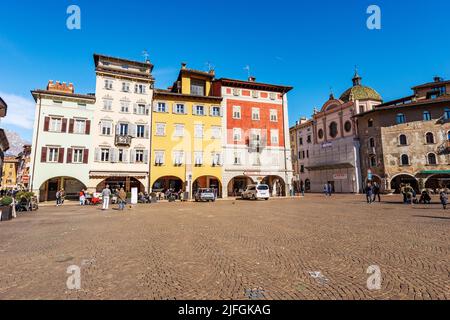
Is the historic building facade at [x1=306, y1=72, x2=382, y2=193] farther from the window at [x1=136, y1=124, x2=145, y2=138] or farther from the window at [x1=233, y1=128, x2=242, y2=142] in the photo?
the window at [x1=136, y1=124, x2=145, y2=138]

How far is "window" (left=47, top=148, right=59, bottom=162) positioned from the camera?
2656 centimetres

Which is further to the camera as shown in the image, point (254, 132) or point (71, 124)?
point (254, 132)

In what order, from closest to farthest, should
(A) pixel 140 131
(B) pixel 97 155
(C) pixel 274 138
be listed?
(B) pixel 97 155 → (A) pixel 140 131 → (C) pixel 274 138

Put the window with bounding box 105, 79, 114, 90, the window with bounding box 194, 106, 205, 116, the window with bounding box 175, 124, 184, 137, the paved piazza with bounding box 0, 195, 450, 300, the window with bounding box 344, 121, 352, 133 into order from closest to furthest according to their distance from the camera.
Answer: the paved piazza with bounding box 0, 195, 450, 300, the window with bounding box 105, 79, 114, 90, the window with bounding box 175, 124, 184, 137, the window with bounding box 194, 106, 205, 116, the window with bounding box 344, 121, 352, 133

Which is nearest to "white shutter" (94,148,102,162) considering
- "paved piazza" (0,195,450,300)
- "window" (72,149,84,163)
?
"window" (72,149,84,163)

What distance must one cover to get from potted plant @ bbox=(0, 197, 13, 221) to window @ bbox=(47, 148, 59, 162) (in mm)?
13784

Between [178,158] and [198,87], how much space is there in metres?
10.9

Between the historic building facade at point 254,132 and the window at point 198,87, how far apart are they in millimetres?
1856

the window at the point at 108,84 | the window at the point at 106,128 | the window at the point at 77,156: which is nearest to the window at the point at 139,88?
the window at the point at 108,84

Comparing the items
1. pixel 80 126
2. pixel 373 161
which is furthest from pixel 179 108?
pixel 373 161

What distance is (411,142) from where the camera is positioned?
122 feet

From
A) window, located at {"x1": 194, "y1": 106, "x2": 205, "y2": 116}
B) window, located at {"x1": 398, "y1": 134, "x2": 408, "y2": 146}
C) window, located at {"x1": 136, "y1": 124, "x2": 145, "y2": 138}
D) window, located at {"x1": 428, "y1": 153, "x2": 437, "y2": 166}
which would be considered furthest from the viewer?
window, located at {"x1": 398, "y1": 134, "x2": 408, "y2": 146}

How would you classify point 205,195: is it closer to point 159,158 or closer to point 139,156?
point 159,158
